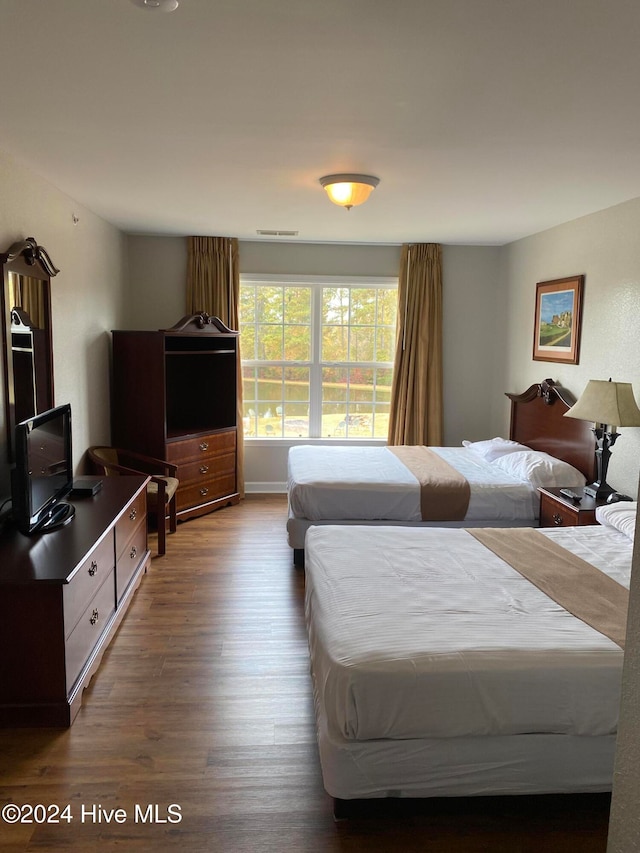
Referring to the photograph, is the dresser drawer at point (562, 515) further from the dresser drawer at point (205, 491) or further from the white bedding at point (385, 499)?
the dresser drawer at point (205, 491)

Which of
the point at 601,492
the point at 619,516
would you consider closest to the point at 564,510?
the point at 601,492

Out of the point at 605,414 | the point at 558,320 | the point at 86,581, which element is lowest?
the point at 86,581

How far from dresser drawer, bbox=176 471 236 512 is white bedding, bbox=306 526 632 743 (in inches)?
114

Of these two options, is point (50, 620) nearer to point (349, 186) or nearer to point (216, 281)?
point (349, 186)

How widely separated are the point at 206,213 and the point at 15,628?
327 centimetres

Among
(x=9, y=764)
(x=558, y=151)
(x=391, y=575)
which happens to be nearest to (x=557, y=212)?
(x=558, y=151)

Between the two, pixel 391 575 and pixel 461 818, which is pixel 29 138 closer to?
pixel 391 575

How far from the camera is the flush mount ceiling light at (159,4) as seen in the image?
1647 millimetres

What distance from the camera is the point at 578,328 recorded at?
4.50 m

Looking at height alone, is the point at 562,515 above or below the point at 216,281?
below

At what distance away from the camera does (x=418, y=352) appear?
6.03 metres

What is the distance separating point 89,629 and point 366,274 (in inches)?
170

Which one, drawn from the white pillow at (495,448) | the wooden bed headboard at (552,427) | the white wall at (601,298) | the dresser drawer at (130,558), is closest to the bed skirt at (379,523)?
the wooden bed headboard at (552,427)

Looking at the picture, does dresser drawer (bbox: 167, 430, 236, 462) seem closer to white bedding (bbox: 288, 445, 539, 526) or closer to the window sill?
the window sill
